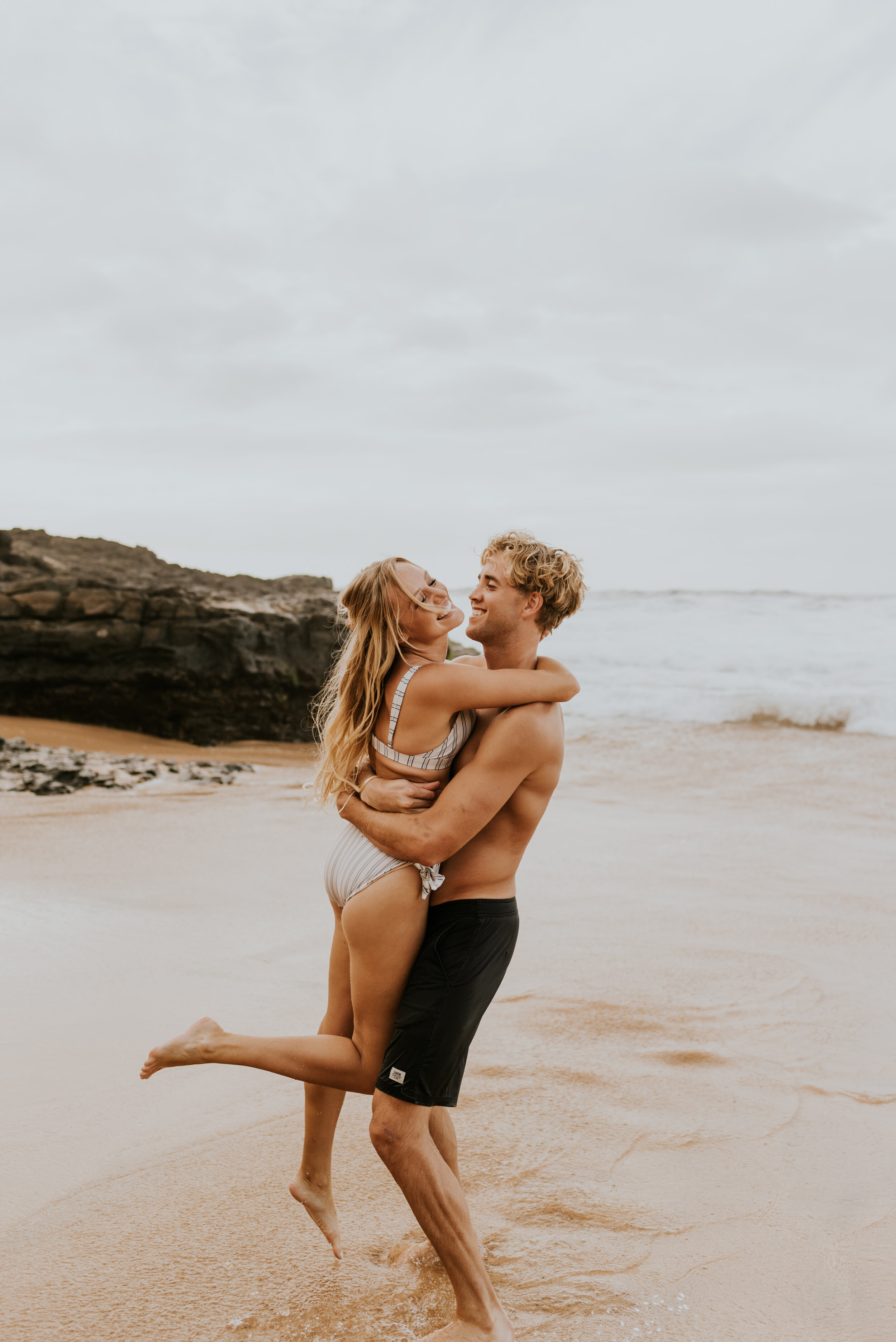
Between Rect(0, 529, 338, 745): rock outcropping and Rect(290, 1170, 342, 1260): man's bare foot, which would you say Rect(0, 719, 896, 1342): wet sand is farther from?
Rect(0, 529, 338, 745): rock outcropping

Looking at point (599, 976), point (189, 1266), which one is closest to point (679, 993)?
point (599, 976)

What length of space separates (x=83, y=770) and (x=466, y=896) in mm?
7852

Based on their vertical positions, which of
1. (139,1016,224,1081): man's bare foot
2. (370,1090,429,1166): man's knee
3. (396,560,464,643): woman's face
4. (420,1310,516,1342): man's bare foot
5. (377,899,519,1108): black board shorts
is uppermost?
(396,560,464,643): woman's face

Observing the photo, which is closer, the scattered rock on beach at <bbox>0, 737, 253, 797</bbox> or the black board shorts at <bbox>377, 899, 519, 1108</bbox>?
the black board shorts at <bbox>377, 899, 519, 1108</bbox>

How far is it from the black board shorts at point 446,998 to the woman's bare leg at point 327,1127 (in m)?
0.29

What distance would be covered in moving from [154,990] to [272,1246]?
204cm

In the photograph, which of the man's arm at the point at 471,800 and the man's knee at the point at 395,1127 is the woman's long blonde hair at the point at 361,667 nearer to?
the man's arm at the point at 471,800

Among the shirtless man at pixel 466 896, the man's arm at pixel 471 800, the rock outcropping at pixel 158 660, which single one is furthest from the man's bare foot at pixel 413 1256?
the rock outcropping at pixel 158 660

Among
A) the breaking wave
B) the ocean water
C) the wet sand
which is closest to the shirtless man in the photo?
the wet sand

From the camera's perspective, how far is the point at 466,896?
A: 2838 mm

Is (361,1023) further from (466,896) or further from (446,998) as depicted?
(466,896)

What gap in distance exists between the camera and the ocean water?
1631cm

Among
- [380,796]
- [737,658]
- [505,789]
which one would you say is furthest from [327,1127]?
[737,658]

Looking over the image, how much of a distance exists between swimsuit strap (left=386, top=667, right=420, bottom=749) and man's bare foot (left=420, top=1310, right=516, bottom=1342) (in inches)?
61.3
